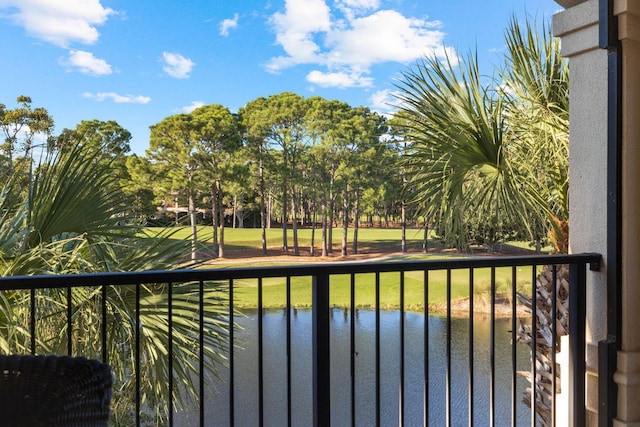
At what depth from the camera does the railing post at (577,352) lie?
194cm

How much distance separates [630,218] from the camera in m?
1.90

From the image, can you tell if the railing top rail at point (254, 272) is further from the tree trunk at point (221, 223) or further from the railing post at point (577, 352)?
the tree trunk at point (221, 223)

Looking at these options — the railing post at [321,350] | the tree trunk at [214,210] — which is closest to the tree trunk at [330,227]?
the tree trunk at [214,210]

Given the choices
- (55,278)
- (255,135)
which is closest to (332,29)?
(255,135)

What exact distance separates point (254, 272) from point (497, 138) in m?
2.24

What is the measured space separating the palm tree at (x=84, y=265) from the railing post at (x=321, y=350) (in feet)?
3.54

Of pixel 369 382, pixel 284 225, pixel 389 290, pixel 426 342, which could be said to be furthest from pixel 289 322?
pixel 284 225

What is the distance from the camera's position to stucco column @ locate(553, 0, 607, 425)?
195 cm

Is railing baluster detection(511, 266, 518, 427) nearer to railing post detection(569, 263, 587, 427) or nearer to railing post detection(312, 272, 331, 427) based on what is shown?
railing post detection(569, 263, 587, 427)

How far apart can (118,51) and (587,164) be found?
26996mm

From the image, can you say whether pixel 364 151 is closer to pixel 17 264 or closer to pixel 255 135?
pixel 255 135

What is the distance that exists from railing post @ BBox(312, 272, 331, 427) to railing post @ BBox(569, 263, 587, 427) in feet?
3.32

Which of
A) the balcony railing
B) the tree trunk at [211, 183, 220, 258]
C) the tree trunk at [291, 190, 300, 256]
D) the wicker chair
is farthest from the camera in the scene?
the tree trunk at [291, 190, 300, 256]

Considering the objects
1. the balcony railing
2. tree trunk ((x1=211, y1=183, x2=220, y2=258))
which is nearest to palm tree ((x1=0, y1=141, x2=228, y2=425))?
the balcony railing
